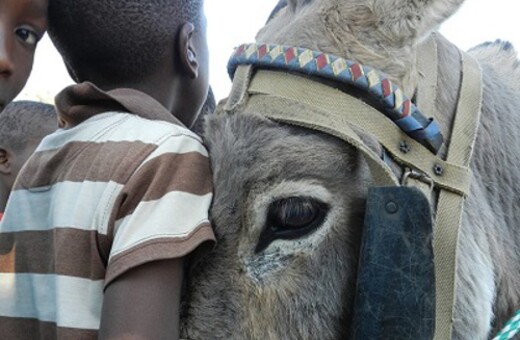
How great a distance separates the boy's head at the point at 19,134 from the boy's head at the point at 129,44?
2915mm

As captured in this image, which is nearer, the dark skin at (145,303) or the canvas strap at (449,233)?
the dark skin at (145,303)

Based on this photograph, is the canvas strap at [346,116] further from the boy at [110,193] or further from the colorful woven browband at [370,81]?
the boy at [110,193]

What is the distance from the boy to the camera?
179 cm

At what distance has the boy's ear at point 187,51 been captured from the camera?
2445mm

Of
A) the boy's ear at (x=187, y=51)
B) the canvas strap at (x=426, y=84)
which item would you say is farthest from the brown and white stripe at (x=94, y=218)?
the canvas strap at (x=426, y=84)

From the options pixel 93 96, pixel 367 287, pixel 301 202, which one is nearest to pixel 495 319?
pixel 367 287

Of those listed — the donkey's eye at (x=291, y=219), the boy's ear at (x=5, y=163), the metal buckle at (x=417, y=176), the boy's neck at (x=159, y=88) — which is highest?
the boy's neck at (x=159, y=88)

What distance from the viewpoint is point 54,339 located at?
1972 mm

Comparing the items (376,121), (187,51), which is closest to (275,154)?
(376,121)

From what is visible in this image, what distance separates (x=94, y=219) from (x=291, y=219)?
466 millimetres

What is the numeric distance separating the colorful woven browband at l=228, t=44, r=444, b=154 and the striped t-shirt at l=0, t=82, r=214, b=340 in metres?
0.32

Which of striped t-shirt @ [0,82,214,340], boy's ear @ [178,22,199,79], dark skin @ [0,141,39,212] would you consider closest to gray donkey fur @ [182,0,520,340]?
striped t-shirt @ [0,82,214,340]

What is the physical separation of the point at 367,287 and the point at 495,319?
0.56 m

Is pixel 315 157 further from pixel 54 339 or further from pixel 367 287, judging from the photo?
pixel 54 339
